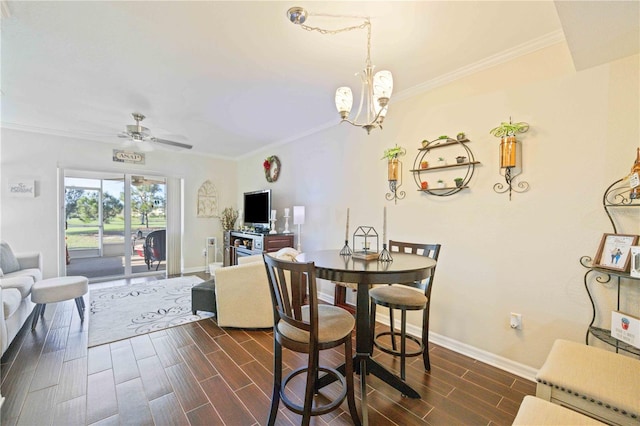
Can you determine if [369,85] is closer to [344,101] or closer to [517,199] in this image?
[344,101]

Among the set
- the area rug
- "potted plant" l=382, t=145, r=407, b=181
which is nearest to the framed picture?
"potted plant" l=382, t=145, r=407, b=181

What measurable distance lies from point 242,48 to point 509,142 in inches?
87.7

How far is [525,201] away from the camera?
6.88 feet

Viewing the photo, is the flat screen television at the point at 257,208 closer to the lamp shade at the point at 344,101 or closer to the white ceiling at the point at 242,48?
the white ceiling at the point at 242,48

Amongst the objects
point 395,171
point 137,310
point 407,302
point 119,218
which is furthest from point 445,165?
point 119,218

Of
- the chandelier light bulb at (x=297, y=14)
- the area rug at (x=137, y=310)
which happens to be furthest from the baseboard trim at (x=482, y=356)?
the chandelier light bulb at (x=297, y=14)

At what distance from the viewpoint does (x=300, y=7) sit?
171cm

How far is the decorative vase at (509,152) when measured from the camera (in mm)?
2070

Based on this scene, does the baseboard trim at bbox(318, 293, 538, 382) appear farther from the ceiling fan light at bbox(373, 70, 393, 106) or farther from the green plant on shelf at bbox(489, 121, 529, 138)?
the ceiling fan light at bbox(373, 70, 393, 106)

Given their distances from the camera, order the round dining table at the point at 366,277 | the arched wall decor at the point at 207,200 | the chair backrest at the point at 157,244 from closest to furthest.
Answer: the round dining table at the point at 366,277, the chair backrest at the point at 157,244, the arched wall decor at the point at 207,200

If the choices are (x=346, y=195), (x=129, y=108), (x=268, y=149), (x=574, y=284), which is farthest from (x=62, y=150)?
(x=574, y=284)

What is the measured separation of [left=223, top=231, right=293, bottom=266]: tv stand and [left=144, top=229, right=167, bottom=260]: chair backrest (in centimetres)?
125

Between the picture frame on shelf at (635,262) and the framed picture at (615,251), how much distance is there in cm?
7

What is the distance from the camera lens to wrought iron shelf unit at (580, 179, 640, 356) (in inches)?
64.7
